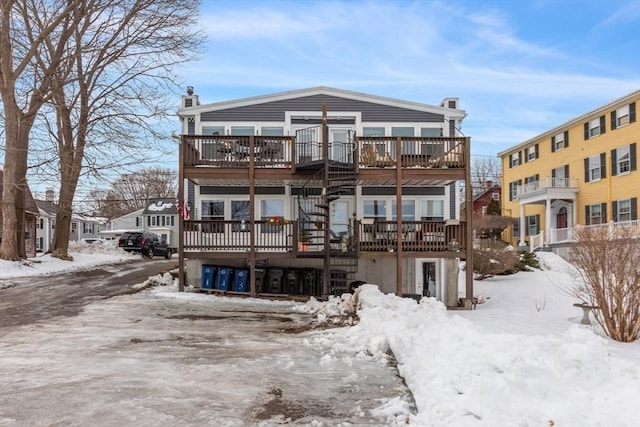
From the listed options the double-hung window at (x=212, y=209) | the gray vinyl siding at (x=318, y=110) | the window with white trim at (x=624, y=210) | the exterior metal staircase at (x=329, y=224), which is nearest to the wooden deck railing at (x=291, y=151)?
the exterior metal staircase at (x=329, y=224)

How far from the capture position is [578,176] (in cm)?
2805

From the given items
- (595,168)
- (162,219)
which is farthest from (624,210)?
(162,219)

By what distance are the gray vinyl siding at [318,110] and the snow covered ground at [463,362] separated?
337 inches

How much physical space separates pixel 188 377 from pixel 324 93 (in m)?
13.7

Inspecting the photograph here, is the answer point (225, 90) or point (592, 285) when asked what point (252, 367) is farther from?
point (225, 90)

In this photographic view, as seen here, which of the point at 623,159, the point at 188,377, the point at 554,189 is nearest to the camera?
the point at 188,377

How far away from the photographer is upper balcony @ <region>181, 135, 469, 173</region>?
15359 mm

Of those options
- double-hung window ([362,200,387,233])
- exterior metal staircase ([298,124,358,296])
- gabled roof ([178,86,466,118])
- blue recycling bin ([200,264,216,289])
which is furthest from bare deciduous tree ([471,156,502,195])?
blue recycling bin ([200,264,216,289])

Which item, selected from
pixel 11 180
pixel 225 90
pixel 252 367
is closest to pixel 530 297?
pixel 252 367

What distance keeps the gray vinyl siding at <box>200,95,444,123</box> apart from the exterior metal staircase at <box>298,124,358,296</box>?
164 cm

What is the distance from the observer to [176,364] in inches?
264

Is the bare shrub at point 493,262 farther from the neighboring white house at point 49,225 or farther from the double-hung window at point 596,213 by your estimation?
the neighboring white house at point 49,225

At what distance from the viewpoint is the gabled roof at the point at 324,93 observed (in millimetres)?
17938

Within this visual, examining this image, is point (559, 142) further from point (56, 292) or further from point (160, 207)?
point (160, 207)
